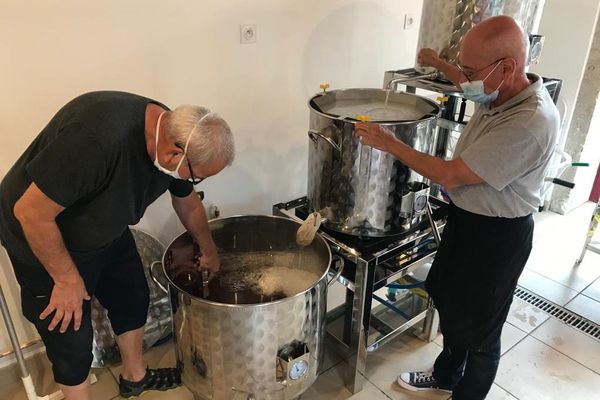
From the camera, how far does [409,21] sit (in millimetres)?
2334

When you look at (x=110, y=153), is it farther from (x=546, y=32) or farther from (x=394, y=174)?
(x=546, y=32)

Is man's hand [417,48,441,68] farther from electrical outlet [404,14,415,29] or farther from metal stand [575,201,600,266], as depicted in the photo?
metal stand [575,201,600,266]

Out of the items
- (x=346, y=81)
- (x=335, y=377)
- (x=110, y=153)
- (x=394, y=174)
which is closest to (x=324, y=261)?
(x=394, y=174)

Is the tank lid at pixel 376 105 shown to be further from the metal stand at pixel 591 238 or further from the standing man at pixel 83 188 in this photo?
the metal stand at pixel 591 238

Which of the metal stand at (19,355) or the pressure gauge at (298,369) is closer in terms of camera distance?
the pressure gauge at (298,369)

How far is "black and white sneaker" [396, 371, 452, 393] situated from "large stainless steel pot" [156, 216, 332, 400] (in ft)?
1.59

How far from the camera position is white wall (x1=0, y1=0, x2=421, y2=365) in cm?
146

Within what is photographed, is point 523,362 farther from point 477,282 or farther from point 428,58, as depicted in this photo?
point 428,58

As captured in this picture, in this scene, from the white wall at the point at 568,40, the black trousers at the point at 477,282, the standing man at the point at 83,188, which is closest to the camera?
the standing man at the point at 83,188

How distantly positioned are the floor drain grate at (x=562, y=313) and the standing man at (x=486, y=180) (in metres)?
0.90

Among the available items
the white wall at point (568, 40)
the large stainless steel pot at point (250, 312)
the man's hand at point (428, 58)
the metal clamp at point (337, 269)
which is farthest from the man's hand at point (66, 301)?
the white wall at point (568, 40)

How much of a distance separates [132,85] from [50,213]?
0.67m

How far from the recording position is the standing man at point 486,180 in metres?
1.19

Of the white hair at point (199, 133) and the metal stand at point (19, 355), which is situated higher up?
the white hair at point (199, 133)
